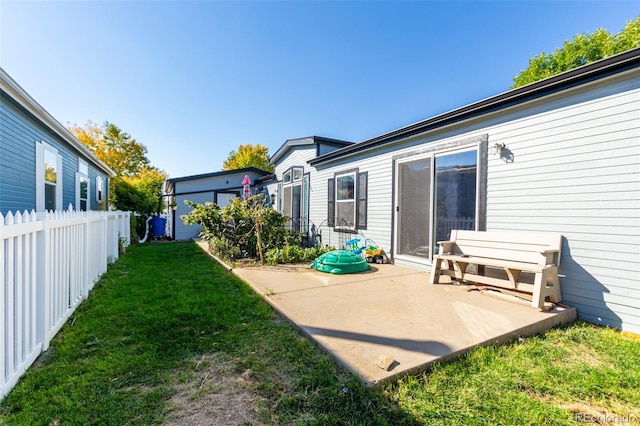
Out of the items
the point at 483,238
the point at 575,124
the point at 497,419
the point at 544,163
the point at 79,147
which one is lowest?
the point at 497,419

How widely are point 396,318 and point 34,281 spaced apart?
10.4 feet

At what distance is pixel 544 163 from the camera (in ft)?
11.4

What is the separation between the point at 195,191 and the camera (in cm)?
1337

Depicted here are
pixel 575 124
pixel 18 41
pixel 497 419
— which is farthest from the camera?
pixel 18 41

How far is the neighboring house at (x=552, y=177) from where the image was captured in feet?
9.37

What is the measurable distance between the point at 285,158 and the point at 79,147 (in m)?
6.28

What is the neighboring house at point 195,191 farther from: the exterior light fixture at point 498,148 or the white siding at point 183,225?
the exterior light fixture at point 498,148

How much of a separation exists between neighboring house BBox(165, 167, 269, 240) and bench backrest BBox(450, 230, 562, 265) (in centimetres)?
1107

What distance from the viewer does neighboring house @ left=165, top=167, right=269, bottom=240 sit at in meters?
13.1

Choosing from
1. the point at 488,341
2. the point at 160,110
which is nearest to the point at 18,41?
the point at 160,110

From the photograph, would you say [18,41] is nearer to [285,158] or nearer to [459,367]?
[285,158]

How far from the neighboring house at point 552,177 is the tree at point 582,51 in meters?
17.3

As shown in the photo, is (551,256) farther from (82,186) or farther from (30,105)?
(82,186)

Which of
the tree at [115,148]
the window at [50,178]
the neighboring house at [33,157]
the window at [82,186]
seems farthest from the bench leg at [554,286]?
the tree at [115,148]
